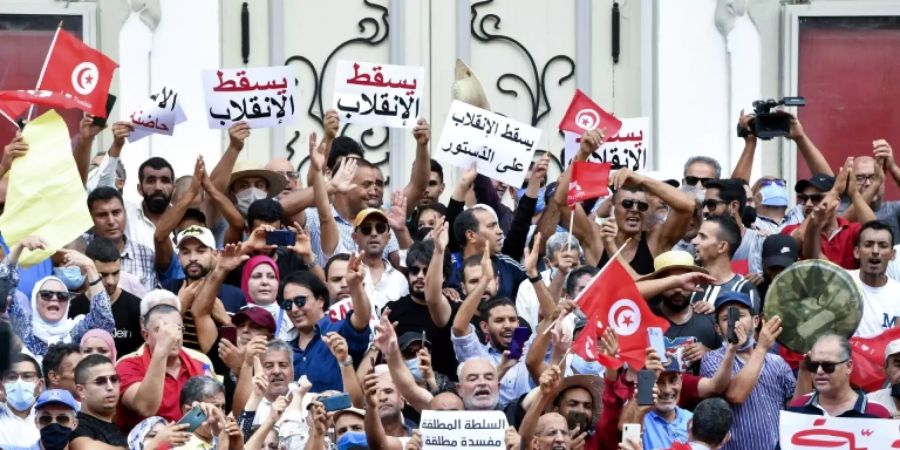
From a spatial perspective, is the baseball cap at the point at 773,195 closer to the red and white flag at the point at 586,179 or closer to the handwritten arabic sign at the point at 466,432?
the red and white flag at the point at 586,179

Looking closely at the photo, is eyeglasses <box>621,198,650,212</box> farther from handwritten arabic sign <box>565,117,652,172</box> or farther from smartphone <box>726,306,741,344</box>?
smartphone <box>726,306,741,344</box>

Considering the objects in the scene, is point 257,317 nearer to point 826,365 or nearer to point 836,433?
point 826,365

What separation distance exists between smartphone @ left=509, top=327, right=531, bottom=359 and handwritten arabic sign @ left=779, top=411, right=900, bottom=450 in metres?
1.84

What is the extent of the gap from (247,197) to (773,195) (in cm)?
336

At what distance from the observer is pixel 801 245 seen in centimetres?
1711

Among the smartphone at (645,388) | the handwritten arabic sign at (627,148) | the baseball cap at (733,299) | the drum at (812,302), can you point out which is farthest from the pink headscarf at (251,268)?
the handwritten arabic sign at (627,148)

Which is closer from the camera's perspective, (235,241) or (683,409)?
(683,409)

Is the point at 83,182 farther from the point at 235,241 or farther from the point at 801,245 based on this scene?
the point at 801,245

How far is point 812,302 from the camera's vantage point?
15727mm

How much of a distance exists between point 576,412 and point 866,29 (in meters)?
7.01

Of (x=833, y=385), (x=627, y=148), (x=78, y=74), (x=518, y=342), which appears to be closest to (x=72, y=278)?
(x=78, y=74)

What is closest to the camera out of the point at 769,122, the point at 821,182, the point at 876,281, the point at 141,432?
the point at 141,432

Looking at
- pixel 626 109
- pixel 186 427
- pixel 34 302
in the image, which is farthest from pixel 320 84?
pixel 186 427

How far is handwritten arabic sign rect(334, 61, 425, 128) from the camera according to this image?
59.9 ft
